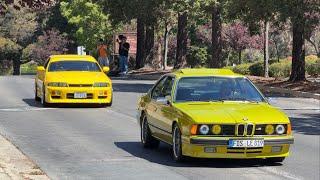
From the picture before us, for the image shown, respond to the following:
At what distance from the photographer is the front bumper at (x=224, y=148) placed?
1055 cm

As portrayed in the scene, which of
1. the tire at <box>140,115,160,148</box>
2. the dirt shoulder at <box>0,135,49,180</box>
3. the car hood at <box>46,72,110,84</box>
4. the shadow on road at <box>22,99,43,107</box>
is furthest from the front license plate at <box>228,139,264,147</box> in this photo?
the shadow on road at <box>22,99,43,107</box>

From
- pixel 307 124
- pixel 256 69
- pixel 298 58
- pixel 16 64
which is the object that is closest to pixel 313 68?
pixel 256 69

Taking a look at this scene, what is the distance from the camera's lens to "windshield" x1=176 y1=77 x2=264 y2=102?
11.7m

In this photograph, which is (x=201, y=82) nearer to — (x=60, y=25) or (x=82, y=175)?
(x=82, y=175)

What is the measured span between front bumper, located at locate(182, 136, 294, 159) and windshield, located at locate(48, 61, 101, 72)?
1213cm

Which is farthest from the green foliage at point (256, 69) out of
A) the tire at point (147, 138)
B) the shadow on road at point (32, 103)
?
the tire at point (147, 138)

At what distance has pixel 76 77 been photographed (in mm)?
21531

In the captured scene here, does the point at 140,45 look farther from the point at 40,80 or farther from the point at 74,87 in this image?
the point at 74,87

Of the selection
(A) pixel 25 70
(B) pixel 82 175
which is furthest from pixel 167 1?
(A) pixel 25 70

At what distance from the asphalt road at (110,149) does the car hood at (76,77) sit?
838mm

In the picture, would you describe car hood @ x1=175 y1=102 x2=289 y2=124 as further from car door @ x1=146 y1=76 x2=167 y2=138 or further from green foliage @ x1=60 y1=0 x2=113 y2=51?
green foliage @ x1=60 y1=0 x2=113 y2=51

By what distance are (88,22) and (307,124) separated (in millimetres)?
48460

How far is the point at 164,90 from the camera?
12.5 m

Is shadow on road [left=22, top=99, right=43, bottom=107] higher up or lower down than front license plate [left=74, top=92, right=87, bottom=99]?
lower down
